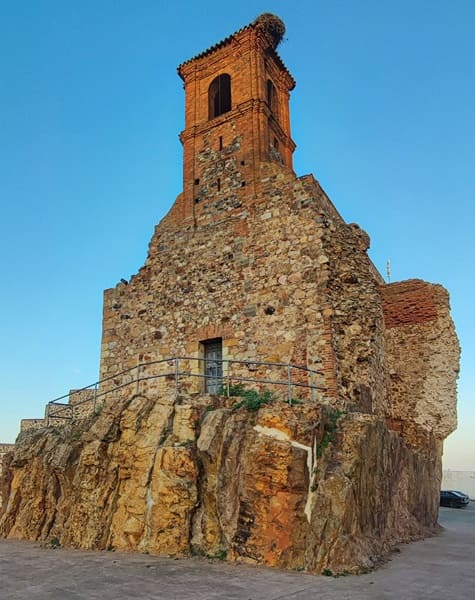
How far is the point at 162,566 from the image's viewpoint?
764cm

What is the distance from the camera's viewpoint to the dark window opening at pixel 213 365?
1330cm

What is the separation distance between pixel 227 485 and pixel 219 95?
505 inches

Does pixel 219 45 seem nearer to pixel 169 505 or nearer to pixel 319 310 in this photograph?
pixel 319 310

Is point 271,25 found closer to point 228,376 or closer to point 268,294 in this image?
point 268,294

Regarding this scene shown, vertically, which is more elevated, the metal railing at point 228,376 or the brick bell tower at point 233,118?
the brick bell tower at point 233,118

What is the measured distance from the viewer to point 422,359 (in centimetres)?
1371

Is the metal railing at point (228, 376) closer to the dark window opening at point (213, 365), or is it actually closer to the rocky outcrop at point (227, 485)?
the dark window opening at point (213, 365)

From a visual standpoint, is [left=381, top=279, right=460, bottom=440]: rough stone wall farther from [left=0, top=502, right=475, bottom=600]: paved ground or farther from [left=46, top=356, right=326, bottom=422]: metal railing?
[left=0, top=502, right=475, bottom=600]: paved ground

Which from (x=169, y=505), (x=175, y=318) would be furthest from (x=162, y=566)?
(x=175, y=318)

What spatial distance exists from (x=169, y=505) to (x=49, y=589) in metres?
2.63

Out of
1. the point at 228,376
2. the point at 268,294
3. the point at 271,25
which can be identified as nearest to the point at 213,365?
the point at 268,294

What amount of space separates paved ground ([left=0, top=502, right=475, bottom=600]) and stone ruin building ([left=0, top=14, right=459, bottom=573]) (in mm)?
544

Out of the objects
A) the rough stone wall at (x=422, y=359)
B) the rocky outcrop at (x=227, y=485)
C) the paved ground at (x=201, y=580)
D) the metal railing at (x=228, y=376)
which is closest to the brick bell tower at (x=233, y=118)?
the metal railing at (x=228, y=376)

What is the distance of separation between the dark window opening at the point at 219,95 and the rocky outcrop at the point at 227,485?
10.2m
